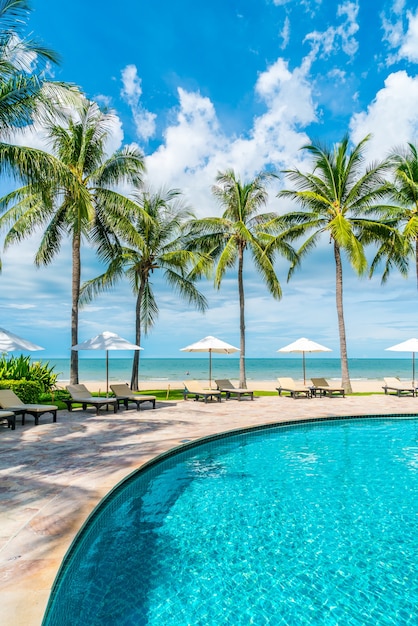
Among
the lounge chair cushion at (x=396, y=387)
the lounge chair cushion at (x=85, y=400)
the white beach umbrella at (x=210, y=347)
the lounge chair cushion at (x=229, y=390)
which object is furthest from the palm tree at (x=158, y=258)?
the lounge chair cushion at (x=396, y=387)

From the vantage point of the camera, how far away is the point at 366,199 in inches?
705

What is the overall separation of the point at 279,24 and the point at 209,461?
1162 cm

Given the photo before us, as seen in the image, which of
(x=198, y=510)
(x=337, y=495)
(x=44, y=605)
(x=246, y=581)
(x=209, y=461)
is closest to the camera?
(x=44, y=605)

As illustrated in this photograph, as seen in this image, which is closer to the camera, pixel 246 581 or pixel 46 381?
pixel 246 581

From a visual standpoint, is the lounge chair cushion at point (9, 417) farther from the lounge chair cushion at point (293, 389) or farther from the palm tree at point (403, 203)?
the palm tree at point (403, 203)

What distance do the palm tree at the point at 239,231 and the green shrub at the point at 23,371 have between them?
8542mm

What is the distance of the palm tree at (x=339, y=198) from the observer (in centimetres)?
1797

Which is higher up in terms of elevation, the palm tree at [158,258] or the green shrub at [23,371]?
the palm tree at [158,258]

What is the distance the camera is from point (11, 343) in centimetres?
1092

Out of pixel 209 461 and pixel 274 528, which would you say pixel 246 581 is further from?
pixel 209 461

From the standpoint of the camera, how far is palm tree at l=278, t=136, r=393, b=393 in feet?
59.0

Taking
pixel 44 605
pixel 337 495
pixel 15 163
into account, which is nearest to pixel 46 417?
pixel 15 163

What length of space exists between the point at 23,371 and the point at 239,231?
36.3 feet

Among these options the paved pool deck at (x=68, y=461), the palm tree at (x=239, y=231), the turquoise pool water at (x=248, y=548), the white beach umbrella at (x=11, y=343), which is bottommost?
the turquoise pool water at (x=248, y=548)
